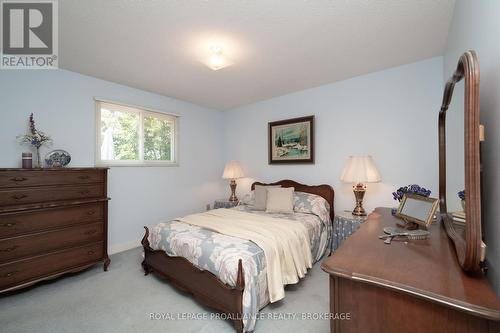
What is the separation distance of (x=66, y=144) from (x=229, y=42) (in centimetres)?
246

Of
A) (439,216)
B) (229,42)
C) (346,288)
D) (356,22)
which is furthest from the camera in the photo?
(229,42)

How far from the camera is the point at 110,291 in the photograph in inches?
86.9

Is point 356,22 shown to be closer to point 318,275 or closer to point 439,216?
point 439,216

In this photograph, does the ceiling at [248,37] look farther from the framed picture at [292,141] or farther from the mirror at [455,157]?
the mirror at [455,157]

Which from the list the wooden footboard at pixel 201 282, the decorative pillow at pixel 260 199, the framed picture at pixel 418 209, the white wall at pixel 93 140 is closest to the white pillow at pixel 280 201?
the decorative pillow at pixel 260 199

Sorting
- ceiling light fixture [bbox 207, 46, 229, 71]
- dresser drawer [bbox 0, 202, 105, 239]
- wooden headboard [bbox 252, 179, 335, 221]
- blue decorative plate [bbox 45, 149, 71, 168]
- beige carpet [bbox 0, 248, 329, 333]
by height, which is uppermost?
ceiling light fixture [bbox 207, 46, 229, 71]

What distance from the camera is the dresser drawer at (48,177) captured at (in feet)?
6.81

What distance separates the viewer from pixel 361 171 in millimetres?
2578

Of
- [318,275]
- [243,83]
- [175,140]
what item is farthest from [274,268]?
[175,140]

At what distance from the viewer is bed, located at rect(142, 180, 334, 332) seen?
164 centimetres

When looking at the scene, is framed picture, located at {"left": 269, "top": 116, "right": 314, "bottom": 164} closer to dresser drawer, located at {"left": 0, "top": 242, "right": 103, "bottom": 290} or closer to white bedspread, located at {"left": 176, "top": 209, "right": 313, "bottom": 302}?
white bedspread, located at {"left": 176, "top": 209, "right": 313, "bottom": 302}

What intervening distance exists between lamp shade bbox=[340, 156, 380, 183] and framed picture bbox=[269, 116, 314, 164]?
85 cm

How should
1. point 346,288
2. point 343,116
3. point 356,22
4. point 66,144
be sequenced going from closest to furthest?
1. point 346,288
2. point 356,22
3. point 66,144
4. point 343,116

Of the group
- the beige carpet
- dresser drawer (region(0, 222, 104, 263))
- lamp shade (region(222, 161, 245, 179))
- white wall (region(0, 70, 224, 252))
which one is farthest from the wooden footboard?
lamp shade (region(222, 161, 245, 179))
